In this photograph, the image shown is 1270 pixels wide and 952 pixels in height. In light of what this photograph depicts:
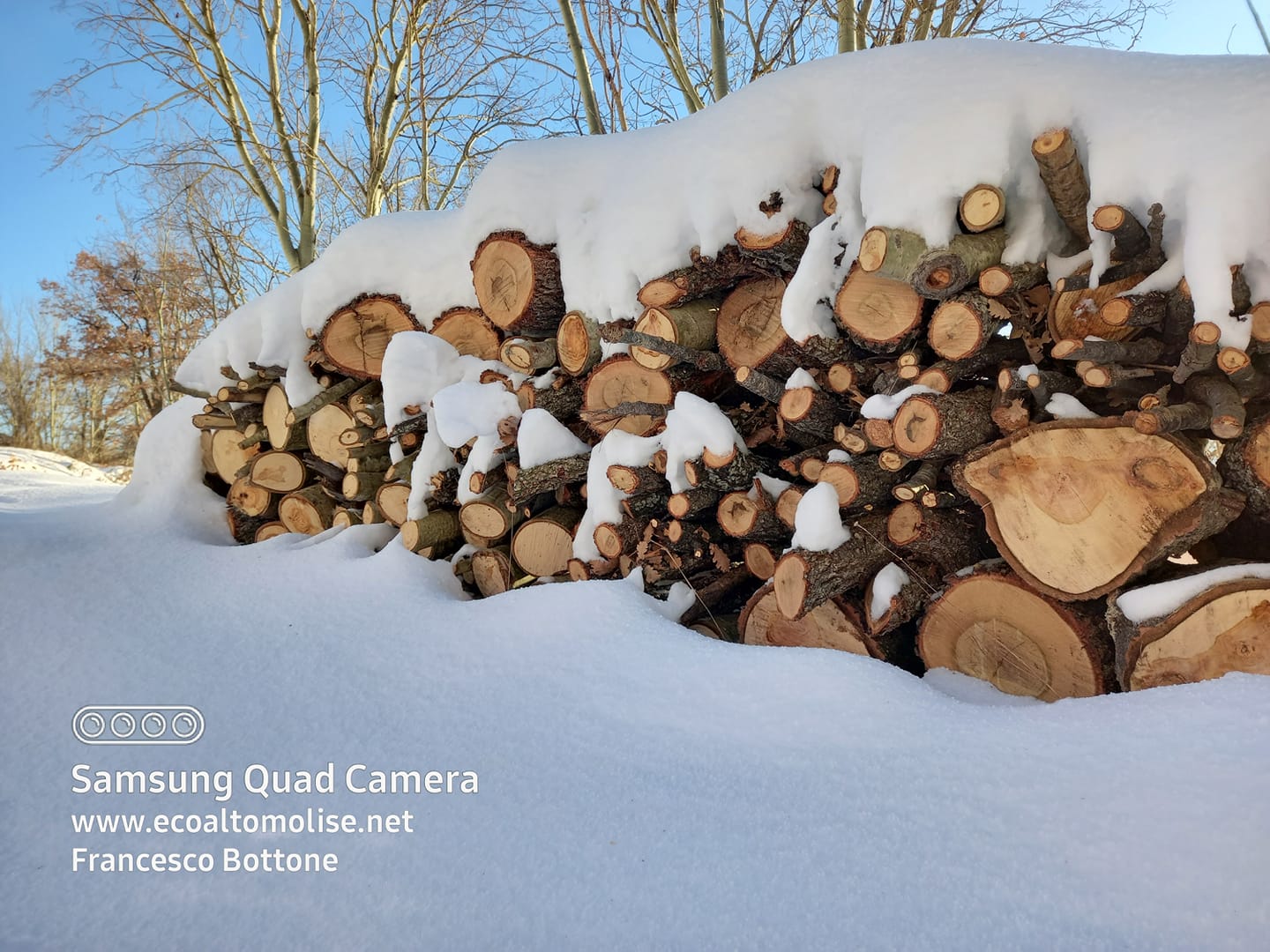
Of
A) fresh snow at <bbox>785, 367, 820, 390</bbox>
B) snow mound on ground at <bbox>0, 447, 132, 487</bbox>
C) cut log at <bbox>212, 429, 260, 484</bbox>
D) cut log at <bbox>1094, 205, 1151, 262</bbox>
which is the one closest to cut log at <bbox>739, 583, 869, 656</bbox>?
fresh snow at <bbox>785, 367, 820, 390</bbox>

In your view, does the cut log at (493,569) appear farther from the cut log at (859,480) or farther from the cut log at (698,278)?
the cut log at (859,480)

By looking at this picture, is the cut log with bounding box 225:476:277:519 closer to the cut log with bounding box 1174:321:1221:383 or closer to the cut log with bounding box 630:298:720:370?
the cut log with bounding box 630:298:720:370

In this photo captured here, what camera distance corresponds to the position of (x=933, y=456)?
1815 millimetres

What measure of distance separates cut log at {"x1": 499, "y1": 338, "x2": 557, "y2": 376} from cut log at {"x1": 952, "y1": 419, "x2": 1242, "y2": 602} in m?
1.57

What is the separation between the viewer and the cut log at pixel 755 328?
2137mm

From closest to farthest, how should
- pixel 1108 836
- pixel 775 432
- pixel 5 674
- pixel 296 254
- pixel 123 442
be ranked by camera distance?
pixel 1108 836 < pixel 5 674 < pixel 775 432 < pixel 296 254 < pixel 123 442

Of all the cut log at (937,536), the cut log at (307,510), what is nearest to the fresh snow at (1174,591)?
the cut log at (937,536)

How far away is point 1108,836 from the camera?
105 cm

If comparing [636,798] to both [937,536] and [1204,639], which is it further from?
[1204,639]

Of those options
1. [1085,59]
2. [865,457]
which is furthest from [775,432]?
[1085,59]

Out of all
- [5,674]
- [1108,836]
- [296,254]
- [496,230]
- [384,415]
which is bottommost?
[1108,836]

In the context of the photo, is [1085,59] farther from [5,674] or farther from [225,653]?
[5,674]

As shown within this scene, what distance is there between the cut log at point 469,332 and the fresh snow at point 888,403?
1.63 meters

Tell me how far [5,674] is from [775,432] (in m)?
2.38
